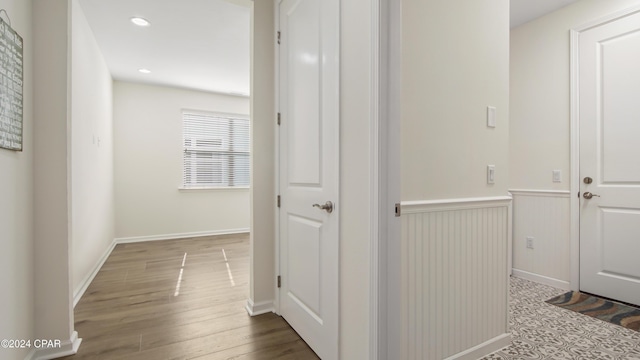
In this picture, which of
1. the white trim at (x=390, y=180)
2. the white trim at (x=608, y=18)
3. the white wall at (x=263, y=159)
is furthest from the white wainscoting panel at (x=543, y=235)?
the white wall at (x=263, y=159)

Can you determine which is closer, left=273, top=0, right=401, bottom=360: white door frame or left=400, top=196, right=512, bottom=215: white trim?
left=273, top=0, right=401, bottom=360: white door frame

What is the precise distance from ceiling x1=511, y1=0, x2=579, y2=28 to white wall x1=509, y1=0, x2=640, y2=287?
7 cm

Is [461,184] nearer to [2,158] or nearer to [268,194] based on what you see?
[268,194]

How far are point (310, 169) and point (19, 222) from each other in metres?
1.54

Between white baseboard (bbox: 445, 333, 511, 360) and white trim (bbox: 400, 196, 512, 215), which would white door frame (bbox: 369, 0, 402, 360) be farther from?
white baseboard (bbox: 445, 333, 511, 360)

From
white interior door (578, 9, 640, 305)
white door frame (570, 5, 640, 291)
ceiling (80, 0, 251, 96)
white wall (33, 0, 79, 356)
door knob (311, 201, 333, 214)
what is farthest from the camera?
white door frame (570, 5, 640, 291)

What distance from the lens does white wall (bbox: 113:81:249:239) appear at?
4.65m

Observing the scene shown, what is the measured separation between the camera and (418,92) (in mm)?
1451

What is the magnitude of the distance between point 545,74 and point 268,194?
3.02 m

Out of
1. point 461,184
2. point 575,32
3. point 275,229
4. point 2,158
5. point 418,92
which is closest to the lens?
point 2,158

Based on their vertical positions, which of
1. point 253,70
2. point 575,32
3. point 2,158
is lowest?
point 2,158

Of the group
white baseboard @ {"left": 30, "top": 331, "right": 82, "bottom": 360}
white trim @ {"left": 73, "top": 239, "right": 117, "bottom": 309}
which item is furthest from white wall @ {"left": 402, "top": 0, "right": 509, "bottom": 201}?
white trim @ {"left": 73, "top": 239, "right": 117, "bottom": 309}

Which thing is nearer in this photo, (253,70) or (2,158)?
(2,158)

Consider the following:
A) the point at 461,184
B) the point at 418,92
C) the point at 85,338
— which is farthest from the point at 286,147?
the point at 85,338
